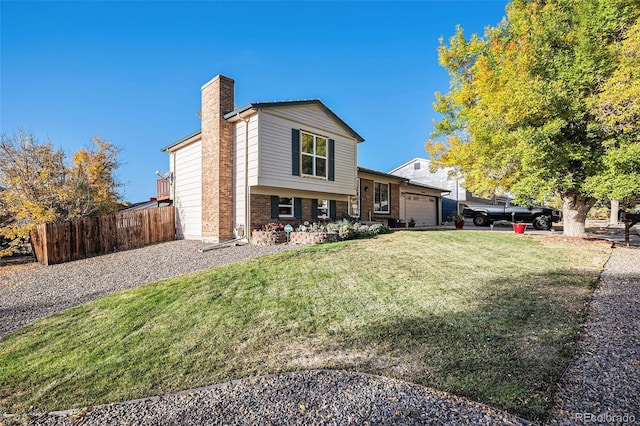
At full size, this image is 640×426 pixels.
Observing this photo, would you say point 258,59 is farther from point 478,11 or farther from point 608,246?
point 608,246

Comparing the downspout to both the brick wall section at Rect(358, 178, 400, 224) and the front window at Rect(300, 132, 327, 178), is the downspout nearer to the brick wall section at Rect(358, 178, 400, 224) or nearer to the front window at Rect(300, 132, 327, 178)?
the front window at Rect(300, 132, 327, 178)

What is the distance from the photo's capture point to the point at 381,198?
18734 millimetres

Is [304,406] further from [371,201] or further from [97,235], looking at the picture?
[371,201]

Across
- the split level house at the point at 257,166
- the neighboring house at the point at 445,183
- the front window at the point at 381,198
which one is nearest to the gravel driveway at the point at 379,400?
the split level house at the point at 257,166

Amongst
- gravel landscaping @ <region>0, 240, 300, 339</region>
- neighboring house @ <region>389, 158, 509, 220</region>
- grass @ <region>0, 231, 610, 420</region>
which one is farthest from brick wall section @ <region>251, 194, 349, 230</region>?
neighboring house @ <region>389, 158, 509, 220</region>

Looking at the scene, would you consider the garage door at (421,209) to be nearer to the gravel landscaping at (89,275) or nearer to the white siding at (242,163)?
the white siding at (242,163)

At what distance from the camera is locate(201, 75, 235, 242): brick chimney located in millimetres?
11859

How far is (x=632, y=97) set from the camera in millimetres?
7820

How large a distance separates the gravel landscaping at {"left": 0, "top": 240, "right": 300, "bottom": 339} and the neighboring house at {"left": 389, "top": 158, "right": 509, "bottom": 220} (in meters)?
21.7

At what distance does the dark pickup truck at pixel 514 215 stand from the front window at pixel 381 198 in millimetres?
7475

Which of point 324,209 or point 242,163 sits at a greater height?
point 242,163

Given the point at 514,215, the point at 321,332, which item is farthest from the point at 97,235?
the point at 514,215

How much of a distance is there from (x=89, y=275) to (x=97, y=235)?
3816mm

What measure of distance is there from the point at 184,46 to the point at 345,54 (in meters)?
7.54
